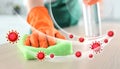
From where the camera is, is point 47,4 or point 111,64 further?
point 47,4

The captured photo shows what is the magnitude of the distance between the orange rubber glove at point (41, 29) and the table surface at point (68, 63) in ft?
0.09

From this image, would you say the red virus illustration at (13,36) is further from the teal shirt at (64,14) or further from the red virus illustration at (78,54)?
the teal shirt at (64,14)

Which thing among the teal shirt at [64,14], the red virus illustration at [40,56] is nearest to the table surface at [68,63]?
the red virus illustration at [40,56]

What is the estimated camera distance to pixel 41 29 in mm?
374

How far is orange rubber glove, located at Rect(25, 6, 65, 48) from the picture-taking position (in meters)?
0.36

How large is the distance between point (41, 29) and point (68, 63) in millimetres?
67

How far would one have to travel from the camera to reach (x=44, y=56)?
0.35 m

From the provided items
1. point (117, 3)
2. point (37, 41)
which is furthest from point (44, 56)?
point (117, 3)

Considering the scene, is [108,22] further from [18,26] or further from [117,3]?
[18,26]

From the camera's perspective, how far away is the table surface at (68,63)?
1.10 ft

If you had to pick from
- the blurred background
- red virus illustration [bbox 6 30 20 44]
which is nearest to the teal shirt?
the blurred background

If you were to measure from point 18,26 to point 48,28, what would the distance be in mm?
60

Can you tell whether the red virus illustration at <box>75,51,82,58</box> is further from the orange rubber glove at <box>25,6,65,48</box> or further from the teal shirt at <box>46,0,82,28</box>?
the teal shirt at <box>46,0,82,28</box>

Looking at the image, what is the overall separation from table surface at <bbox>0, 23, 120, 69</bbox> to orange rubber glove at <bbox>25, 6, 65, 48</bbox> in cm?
3
